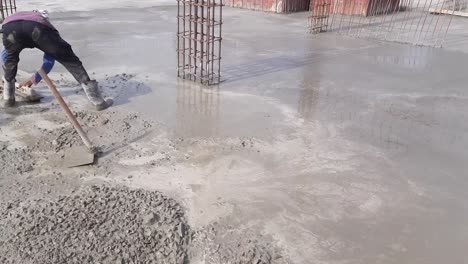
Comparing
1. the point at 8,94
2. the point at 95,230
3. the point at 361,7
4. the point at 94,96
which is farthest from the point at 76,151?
the point at 361,7

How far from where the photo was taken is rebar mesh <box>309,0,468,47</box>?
37.6 feet

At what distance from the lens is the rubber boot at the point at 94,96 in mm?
6172

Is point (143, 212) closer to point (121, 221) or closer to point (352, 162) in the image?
point (121, 221)

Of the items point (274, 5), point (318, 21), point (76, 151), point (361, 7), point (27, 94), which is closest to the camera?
point (76, 151)

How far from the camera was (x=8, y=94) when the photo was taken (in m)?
6.14

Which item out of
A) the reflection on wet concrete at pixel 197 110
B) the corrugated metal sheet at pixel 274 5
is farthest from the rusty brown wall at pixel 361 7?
the reflection on wet concrete at pixel 197 110

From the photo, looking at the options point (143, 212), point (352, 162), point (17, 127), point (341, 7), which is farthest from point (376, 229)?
point (341, 7)

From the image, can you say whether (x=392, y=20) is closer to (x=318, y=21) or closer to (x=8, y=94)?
(x=318, y=21)

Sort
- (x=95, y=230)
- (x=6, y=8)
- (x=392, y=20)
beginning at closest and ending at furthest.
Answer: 1. (x=95, y=230)
2. (x=6, y=8)
3. (x=392, y=20)

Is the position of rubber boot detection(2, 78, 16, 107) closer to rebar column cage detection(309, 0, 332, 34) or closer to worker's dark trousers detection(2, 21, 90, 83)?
worker's dark trousers detection(2, 21, 90, 83)

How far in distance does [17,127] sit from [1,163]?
980 mm

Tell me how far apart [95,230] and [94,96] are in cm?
308

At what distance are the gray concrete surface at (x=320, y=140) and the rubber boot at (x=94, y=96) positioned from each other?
259 millimetres

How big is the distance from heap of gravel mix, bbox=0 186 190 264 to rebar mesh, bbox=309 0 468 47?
29.2 ft
